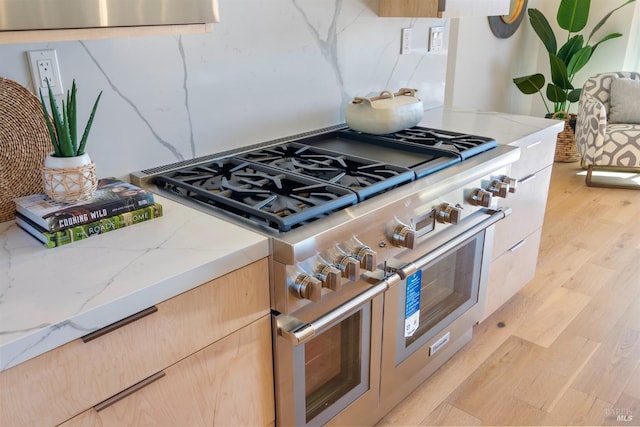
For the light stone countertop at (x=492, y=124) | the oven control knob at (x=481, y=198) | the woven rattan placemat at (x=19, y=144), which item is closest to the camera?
the woven rattan placemat at (x=19, y=144)

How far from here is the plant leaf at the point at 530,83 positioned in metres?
4.59

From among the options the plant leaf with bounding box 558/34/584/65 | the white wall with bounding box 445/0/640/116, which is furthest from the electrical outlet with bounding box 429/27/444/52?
the plant leaf with bounding box 558/34/584/65

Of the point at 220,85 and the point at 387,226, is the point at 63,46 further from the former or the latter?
the point at 387,226

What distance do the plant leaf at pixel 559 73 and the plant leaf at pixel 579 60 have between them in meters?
0.07

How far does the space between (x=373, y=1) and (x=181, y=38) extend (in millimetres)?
934

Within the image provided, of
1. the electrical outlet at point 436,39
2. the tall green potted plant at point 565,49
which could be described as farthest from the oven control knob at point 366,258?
the tall green potted plant at point 565,49

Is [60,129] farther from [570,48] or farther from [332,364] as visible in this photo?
[570,48]

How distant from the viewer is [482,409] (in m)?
1.97

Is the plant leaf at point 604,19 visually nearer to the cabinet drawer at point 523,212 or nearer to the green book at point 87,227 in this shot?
the cabinet drawer at point 523,212

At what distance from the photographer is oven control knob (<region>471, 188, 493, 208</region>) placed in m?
1.83

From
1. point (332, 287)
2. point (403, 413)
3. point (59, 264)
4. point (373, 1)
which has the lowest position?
point (403, 413)

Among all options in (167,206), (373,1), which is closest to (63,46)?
(167,206)

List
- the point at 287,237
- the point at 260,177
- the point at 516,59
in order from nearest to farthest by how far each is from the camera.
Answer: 1. the point at 287,237
2. the point at 260,177
3. the point at 516,59

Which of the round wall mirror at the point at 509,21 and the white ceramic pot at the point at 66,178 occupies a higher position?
the round wall mirror at the point at 509,21
